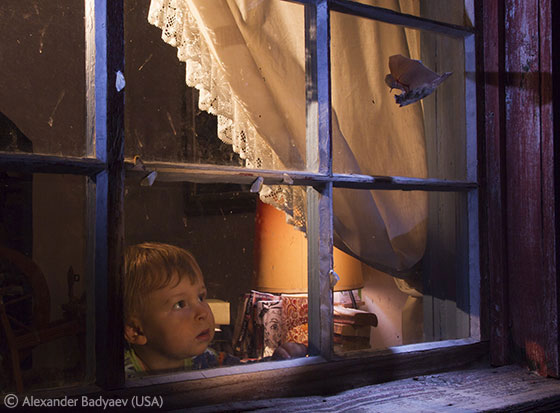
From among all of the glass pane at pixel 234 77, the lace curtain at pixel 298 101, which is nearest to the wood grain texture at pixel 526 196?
the lace curtain at pixel 298 101

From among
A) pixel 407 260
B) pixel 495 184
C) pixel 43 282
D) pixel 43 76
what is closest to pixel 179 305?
pixel 43 282

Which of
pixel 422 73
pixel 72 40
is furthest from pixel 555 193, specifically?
pixel 72 40

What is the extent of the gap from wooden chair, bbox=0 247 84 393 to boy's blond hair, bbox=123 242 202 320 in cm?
14

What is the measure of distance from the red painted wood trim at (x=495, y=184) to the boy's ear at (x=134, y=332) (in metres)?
0.82

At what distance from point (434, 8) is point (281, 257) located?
32.5 inches

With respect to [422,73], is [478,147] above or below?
below

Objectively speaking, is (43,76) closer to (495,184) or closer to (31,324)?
(31,324)

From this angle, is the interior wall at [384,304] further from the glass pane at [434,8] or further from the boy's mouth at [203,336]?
the glass pane at [434,8]

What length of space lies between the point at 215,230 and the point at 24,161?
493 millimetres

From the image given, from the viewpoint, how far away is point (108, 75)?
33.5 inches

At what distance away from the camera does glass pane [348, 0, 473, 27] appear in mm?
1275

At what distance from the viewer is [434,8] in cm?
136

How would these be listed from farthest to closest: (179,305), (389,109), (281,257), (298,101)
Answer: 1. (281,257)
2. (389,109)
3. (298,101)
4. (179,305)

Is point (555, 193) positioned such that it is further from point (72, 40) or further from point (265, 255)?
point (72, 40)
